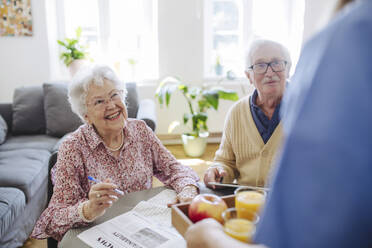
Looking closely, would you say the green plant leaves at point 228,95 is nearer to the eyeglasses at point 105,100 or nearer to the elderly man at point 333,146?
the eyeglasses at point 105,100

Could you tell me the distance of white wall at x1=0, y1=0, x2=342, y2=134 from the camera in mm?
3867

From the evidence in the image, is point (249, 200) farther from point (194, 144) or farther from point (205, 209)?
point (194, 144)

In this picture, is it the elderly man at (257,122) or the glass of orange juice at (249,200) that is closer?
the glass of orange juice at (249,200)

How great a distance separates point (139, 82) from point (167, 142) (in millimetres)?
868

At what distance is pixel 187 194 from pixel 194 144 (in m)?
2.54

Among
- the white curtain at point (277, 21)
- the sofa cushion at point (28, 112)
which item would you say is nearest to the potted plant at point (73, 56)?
the sofa cushion at point (28, 112)

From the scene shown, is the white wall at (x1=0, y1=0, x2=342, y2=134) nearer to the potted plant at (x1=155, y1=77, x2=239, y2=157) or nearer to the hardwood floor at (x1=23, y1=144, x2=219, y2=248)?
the potted plant at (x1=155, y1=77, x2=239, y2=157)

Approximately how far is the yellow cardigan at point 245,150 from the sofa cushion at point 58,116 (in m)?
1.95

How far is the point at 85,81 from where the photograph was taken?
1.46 m

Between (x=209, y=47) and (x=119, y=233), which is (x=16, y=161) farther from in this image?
(x=209, y=47)

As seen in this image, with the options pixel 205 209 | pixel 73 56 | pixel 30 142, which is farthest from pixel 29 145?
pixel 205 209

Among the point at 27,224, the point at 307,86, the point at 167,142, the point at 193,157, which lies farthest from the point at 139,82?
the point at 307,86

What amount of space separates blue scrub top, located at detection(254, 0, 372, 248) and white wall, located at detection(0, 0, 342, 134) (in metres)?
3.72

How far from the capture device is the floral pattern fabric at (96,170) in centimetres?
118
